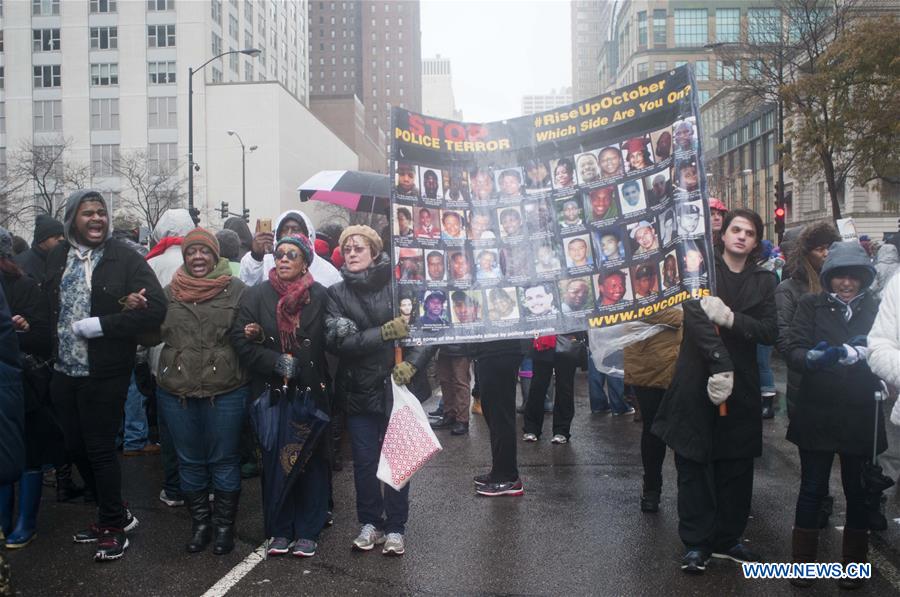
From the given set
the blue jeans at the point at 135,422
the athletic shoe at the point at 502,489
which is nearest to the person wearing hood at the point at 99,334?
the athletic shoe at the point at 502,489

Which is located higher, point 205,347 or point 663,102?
point 663,102

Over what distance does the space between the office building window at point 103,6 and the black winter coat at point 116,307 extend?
74387 mm

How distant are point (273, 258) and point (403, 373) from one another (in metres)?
2.15

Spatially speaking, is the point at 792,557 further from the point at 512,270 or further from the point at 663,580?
the point at 512,270

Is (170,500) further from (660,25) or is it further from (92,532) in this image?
(660,25)

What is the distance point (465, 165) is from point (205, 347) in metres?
1.98

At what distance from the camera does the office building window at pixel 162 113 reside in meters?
70.9

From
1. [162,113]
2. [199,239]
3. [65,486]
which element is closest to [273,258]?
[199,239]

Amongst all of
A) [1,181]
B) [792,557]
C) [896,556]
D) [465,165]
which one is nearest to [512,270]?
[465,165]

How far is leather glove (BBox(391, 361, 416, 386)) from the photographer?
202 inches

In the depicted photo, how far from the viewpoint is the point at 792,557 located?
493 cm

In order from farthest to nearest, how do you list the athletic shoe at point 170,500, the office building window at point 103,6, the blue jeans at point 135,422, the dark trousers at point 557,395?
1. the office building window at point 103,6
2. the dark trousers at point 557,395
3. the blue jeans at point 135,422
4. the athletic shoe at point 170,500

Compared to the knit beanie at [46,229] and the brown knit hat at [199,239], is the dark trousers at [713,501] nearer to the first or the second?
the brown knit hat at [199,239]

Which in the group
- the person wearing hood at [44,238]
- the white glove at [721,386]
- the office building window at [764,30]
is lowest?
the white glove at [721,386]
